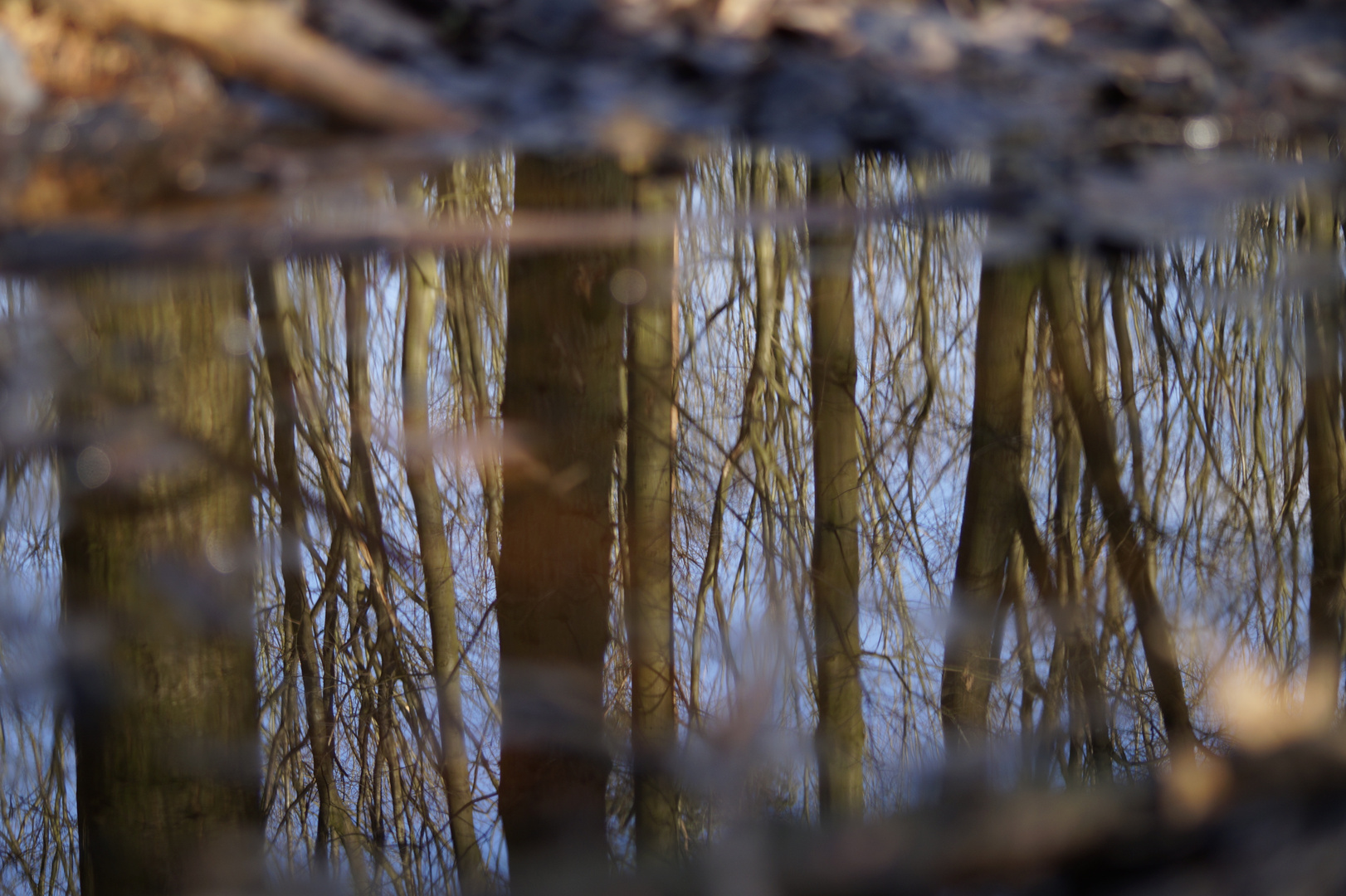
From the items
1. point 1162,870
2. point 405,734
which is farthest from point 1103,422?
point 405,734

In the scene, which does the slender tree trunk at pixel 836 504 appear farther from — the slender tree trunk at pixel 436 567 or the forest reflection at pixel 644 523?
the slender tree trunk at pixel 436 567

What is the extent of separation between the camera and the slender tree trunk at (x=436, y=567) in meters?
0.68

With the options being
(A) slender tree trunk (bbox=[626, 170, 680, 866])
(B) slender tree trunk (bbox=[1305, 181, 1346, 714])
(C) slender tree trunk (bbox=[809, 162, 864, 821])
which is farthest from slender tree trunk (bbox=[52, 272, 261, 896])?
(B) slender tree trunk (bbox=[1305, 181, 1346, 714])

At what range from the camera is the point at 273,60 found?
123 centimetres

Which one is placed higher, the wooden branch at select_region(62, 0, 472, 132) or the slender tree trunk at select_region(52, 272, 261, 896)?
the wooden branch at select_region(62, 0, 472, 132)

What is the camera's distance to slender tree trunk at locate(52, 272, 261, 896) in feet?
2.43

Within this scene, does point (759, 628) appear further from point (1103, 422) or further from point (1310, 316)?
point (1310, 316)

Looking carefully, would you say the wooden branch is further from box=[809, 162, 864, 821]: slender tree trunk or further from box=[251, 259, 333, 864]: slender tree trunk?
box=[809, 162, 864, 821]: slender tree trunk

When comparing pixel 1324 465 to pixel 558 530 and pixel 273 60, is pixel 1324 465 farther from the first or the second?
pixel 273 60

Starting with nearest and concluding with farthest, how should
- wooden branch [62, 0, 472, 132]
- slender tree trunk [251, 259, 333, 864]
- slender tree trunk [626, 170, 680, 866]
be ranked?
slender tree trunk [626, 170, 680, 866]
slender tree trunk [251, 259, 333, 864]
wooden branch [62, 0, 472, 132]

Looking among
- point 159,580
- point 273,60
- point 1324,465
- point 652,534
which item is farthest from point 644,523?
point 273,60

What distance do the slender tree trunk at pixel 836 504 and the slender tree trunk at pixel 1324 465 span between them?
31 centimetres

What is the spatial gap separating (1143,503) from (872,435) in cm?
28

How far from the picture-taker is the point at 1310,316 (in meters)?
1.06
